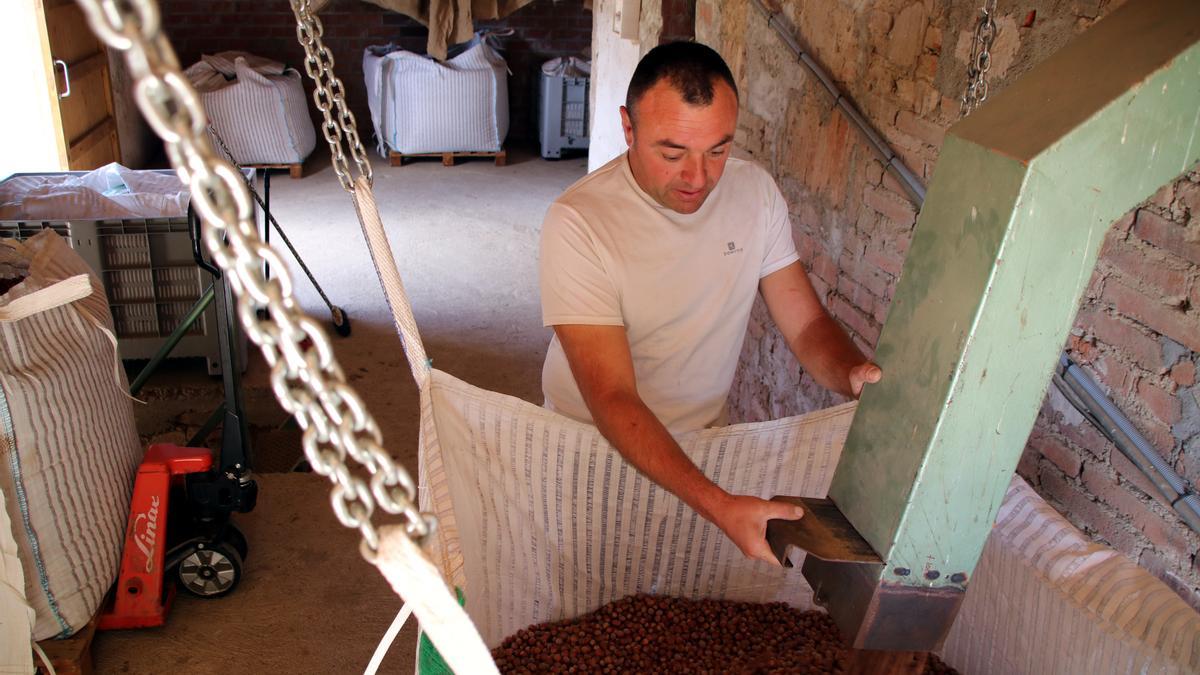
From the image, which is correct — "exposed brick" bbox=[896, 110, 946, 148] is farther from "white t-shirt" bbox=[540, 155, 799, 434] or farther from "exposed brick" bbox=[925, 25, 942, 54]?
"white t-shirt" bbox=[540, 155, 799, 434]

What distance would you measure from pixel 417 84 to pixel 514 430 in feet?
17.2

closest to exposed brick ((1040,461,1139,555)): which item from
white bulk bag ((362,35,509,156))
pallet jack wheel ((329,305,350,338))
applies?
pallet jack wheel ((329,305,350,338))

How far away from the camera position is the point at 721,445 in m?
1.74

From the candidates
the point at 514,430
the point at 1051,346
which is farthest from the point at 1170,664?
the point at 514,430

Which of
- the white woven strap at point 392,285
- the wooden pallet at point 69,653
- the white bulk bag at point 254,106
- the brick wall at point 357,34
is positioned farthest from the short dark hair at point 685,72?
the brick wall at point 357,34

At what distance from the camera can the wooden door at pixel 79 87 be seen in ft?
15.2

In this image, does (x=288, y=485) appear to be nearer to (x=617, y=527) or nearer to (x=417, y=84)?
(x=617, y=527)

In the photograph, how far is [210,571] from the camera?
7.91 ft

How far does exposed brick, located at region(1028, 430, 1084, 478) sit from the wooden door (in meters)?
4.58

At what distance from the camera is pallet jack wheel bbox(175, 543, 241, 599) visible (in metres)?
2.39

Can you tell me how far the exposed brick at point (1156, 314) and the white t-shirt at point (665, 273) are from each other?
0.58 m

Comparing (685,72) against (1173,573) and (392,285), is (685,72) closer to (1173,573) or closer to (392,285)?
(392,285)

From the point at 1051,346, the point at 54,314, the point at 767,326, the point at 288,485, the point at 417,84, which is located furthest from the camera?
the point at 417,84

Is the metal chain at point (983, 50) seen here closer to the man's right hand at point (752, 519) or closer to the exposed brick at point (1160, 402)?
the exposed brick at point (1160, 402)
